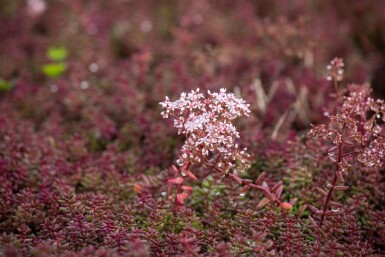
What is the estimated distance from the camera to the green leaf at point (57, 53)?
166 inches

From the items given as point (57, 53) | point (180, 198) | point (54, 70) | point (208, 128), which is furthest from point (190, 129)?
point (57, 53)

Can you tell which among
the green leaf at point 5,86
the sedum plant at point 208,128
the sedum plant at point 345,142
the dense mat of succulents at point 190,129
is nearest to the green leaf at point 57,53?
the dense mat of succulents at point 190,129

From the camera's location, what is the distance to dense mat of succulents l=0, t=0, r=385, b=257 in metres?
2.30

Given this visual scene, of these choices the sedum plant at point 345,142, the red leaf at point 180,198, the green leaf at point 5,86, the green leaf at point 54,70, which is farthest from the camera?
the green leaf at point 54,70

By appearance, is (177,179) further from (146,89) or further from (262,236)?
(146,89)

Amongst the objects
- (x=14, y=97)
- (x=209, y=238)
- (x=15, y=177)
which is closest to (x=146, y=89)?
(x=14, y=97)

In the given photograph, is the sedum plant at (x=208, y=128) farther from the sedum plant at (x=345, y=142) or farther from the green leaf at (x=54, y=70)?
the green leaf at (x=54, y=70)

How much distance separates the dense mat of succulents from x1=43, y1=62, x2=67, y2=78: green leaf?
1 centimetres

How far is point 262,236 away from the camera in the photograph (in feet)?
7.08

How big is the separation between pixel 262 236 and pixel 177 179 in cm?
55

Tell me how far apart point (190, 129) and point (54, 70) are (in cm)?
225

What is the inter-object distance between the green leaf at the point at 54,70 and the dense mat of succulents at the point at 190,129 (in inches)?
0.5

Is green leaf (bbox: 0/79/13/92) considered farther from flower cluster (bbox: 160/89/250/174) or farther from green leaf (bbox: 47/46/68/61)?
flower cluster (bbox: 160/89/250/174)

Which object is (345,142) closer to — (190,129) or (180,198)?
(190,129)
